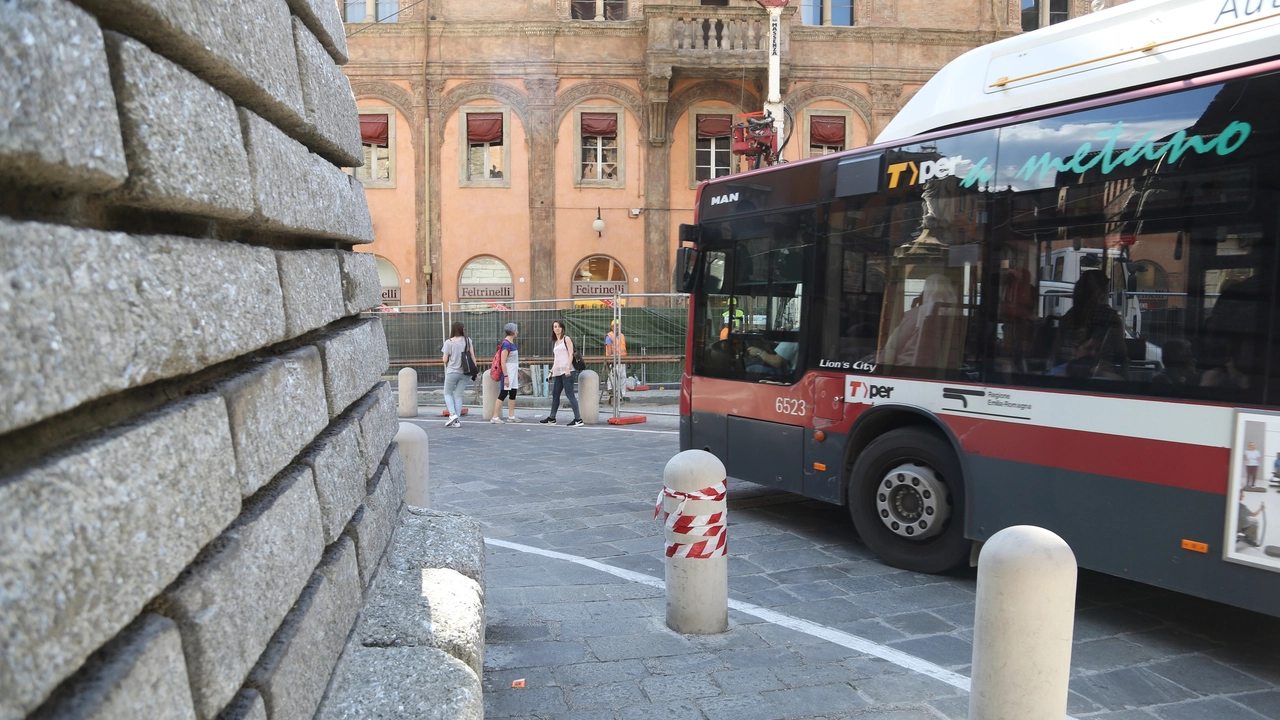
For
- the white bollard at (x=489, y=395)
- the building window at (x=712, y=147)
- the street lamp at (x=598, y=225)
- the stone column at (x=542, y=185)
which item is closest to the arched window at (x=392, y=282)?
the stone column at (x=542, y=185)

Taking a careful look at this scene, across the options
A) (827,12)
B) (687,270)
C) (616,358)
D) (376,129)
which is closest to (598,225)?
(376,129)

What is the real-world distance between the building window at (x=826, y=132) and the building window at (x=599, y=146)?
5.34 metres

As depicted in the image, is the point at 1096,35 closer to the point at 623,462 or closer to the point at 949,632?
the point at 949,632

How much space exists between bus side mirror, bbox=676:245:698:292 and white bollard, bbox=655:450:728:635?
3.80 meters

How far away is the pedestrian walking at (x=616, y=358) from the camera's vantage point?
16.3m

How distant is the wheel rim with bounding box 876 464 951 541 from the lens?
6.13 metres

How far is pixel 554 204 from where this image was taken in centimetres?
2547

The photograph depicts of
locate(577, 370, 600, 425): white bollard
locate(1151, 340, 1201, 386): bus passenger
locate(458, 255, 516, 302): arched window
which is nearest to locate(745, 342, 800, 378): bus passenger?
locate(1151, 340, 1201, 386): bus passenger

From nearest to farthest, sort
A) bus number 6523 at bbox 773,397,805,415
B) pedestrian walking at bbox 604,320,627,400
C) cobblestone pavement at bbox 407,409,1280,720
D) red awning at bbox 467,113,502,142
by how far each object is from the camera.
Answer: cobblestone pavement at bbox 407,409,1280,720
bus number 6523 at bbox 773,397,805,415
pedestrian walking at bbox 604,320,627,400
red awning at bbox 467,113,502,142

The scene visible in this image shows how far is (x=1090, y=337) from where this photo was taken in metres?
5.21

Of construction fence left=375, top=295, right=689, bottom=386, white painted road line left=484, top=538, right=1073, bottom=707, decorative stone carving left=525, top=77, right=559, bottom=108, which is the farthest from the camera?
decorative stone carving left=525, top=77, right=559, bottom=108

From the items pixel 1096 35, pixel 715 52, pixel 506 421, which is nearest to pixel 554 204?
pixel 715 52

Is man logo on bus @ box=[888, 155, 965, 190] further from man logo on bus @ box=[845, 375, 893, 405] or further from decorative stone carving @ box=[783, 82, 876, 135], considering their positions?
decorative stone carving @ box=[783, 82, 876, 135]

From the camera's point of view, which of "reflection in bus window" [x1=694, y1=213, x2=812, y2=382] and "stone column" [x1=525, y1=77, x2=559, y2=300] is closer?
"reflection in bus window" [x1=694, y1=213, x2=812, y2=382]
